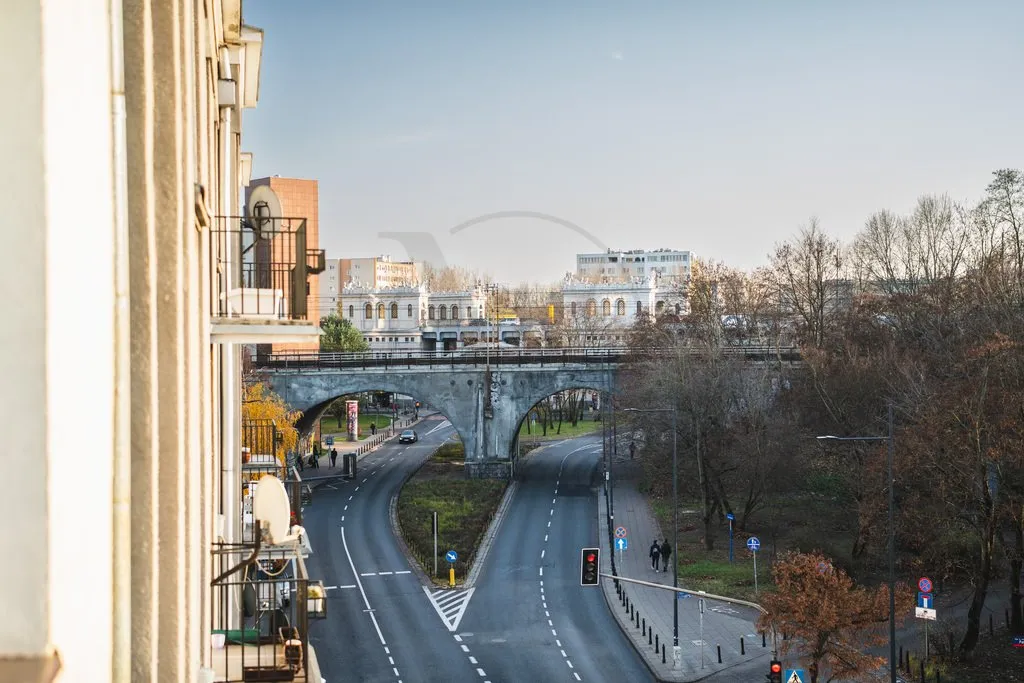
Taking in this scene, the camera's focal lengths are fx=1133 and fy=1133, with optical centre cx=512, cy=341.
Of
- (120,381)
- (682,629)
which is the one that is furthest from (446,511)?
(120,381)

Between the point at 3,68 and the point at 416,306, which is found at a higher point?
the point at 416,306

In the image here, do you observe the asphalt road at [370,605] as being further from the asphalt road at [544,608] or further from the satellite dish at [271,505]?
the satellite dish at [271,505]

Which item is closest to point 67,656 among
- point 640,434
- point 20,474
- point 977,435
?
point 20,474

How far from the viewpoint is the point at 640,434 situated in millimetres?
59125

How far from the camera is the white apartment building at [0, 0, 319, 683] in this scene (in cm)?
266

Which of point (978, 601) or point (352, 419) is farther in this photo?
point (352, 419)

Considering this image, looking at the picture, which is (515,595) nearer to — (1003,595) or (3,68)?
(1003,595)

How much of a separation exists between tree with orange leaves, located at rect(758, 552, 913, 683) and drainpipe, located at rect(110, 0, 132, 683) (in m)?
22.7

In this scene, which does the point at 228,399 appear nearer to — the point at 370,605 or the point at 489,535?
the point at 370,605

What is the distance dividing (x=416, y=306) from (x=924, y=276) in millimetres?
80594

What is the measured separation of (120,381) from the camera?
3.93 metres


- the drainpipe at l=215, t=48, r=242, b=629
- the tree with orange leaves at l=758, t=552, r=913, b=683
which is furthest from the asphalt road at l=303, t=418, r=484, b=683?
the drainpipe at l=215, t=48, r=242, b=629

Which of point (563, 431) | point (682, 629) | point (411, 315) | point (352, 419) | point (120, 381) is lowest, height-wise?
point (682, 629)

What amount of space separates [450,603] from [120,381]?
112ft
